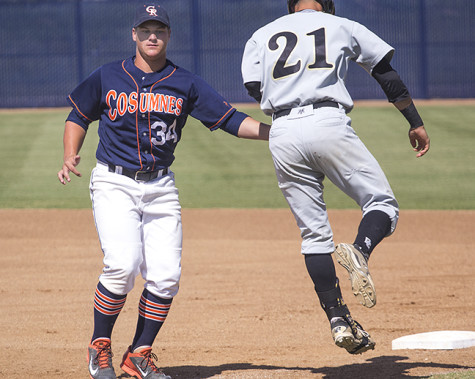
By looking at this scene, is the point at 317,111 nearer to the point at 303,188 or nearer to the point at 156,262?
the point at 303,188

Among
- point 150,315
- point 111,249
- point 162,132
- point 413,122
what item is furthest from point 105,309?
point 413,122

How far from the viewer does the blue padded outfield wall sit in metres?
23.4

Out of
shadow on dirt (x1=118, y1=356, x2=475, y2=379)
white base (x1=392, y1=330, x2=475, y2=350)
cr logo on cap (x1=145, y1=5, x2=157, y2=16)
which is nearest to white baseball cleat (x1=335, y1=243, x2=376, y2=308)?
shadow on dirt (x1=118, y1=356, x2=475, y2=379)

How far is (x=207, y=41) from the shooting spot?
24.2 meters

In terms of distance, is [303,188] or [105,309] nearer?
[303,188]

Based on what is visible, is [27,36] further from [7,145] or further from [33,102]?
[7,145]

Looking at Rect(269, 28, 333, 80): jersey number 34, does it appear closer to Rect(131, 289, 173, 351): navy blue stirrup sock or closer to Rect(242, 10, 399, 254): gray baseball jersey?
Rect(242, 10, 399, 254): gray baseball jersey

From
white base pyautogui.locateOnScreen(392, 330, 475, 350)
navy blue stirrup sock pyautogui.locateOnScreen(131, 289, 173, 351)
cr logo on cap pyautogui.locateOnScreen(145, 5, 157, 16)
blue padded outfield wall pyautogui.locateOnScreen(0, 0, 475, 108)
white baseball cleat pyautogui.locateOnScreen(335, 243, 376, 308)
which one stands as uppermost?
cr logo on cap pyautogui.locateOnScreen(145, 5, 157, 16)

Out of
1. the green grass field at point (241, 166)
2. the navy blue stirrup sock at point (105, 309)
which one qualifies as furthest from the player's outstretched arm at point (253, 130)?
the green grass field at point (241, 166)

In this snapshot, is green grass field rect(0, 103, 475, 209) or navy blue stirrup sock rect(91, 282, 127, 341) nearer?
navy blue stirrup sock rect(91, 282, 127, 341)

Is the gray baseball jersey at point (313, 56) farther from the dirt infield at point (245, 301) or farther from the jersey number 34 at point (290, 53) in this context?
the dirt infield at point (245, 301)

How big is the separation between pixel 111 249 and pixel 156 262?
0.25m

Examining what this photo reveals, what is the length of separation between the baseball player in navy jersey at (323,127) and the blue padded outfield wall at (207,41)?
64.7 feet

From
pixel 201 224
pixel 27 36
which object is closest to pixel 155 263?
pixel 201 224
